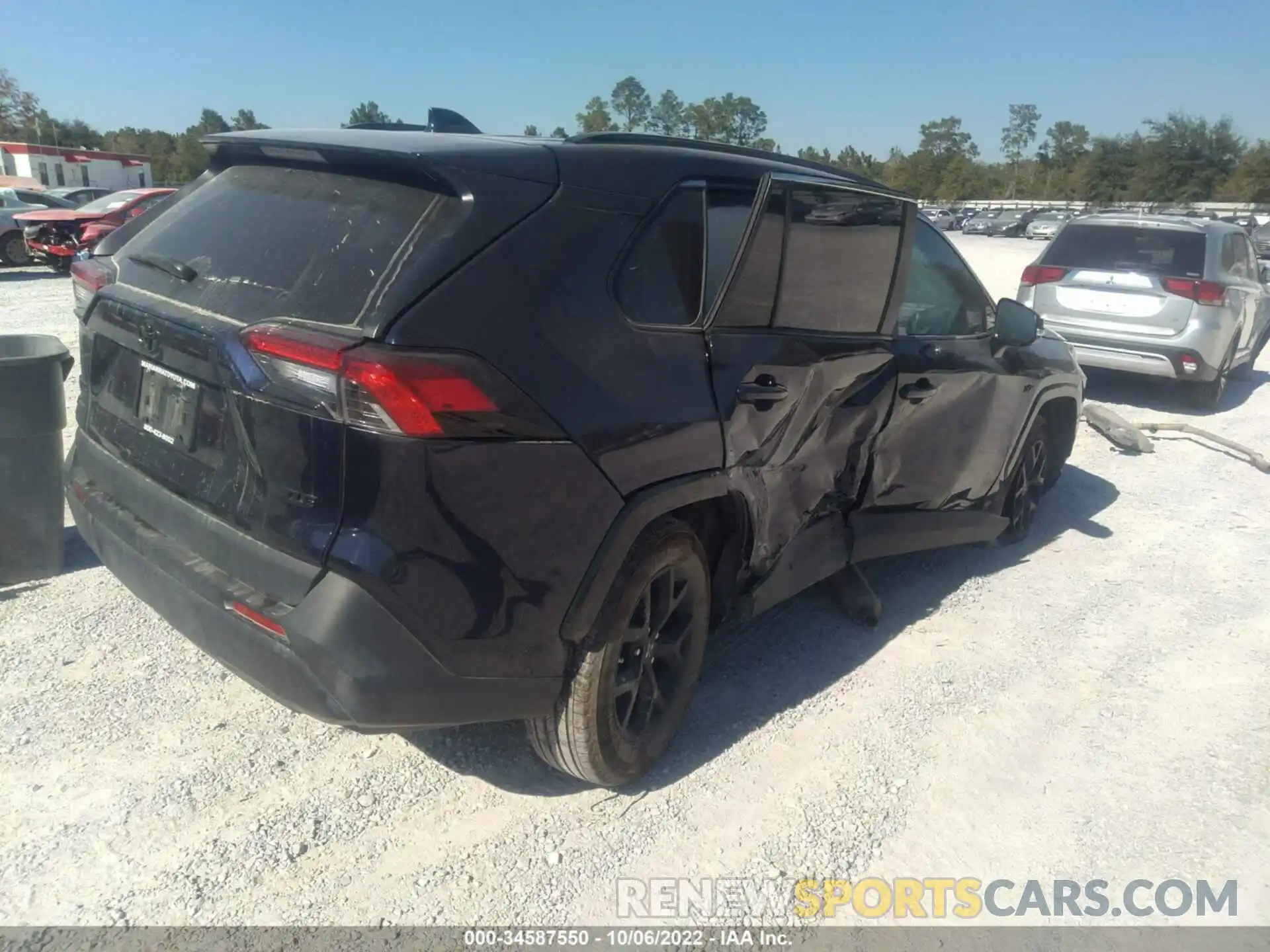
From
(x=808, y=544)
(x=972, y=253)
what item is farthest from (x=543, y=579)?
(x=972, y=253)

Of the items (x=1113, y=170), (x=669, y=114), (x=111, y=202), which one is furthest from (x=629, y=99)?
(x=111, y=202)

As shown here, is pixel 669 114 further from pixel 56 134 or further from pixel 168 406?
pixel 168 406

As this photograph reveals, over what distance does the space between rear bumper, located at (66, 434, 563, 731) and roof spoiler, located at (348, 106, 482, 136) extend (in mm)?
1508

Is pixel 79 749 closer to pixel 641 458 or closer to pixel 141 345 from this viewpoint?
pixel 141 345

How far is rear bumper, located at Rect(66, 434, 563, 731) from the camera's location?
91.3 inches

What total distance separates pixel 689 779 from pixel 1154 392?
8.85 metres

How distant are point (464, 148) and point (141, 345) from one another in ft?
3.57

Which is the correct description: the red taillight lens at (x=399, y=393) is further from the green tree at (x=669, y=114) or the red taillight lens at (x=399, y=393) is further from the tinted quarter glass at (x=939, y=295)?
the green tree at (x=669, y=114)

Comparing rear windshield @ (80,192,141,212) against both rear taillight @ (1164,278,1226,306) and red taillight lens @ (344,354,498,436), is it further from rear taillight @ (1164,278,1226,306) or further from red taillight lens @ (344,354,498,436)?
red taillight lens @ (344,354,498,436)

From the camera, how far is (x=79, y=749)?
3092 millimetres

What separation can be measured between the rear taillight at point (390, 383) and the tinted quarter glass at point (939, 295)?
7.54 ft

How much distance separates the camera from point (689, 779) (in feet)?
10.6

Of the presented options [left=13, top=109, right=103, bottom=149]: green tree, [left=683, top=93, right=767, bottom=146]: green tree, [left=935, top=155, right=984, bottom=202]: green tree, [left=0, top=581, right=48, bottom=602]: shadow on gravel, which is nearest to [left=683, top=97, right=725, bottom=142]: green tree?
[left=683, top=93, right=767, bottom=146]: green tree

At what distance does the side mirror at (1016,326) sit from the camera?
4637 millimetres
